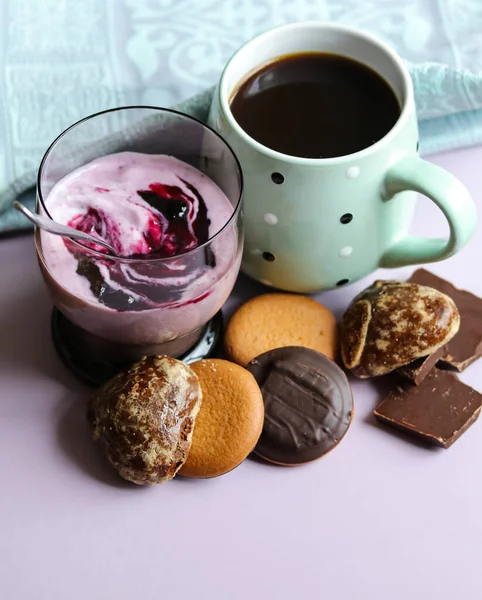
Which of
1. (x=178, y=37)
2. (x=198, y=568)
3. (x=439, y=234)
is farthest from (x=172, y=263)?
(x=178, y=37)

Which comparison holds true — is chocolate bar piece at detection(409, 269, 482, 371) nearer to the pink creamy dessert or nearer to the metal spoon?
the pink creamy dessert

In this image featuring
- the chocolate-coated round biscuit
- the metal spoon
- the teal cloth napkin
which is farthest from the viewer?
the teal cloth napkin

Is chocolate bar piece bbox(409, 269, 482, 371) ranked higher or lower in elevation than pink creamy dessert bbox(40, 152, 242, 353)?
lower

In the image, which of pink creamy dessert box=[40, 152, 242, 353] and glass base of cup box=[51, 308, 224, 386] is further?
glass base of cup box=[51, 308, 224, 386]

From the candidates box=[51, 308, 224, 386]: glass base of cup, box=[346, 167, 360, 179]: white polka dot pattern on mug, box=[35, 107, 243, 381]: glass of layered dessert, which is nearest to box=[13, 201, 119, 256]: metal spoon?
box=[35, 107, 243, 381]: glass of layered dessert

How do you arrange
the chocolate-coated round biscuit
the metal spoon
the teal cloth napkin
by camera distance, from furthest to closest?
the teal cloth napkin < the chocolate-coated round biscuit < the metal spoon

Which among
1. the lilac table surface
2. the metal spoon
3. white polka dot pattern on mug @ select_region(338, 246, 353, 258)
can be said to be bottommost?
the lilac table surface

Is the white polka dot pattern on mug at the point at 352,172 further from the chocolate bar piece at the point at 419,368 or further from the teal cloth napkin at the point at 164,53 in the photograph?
the teal cloth napkin at the point at 164,53
